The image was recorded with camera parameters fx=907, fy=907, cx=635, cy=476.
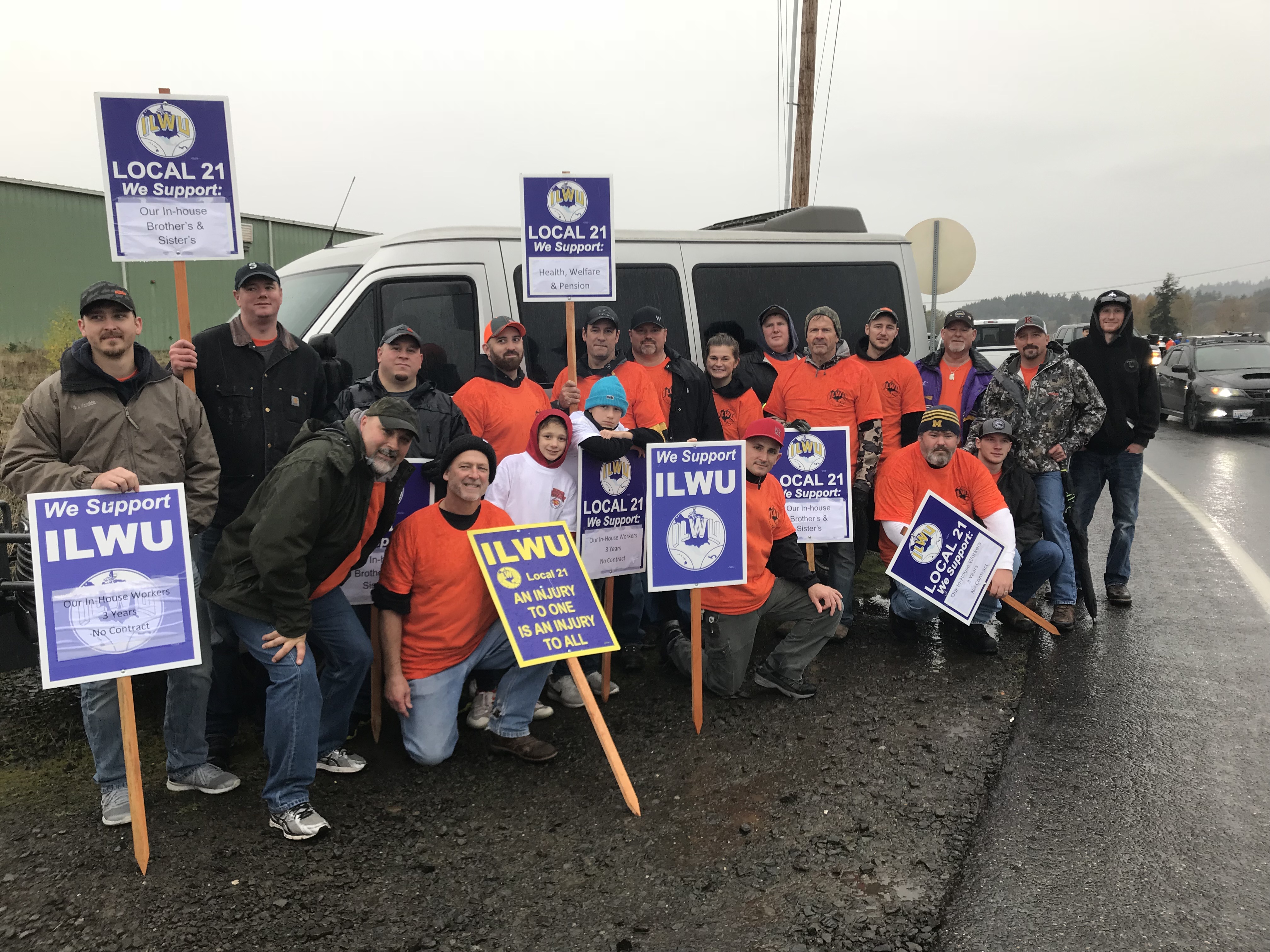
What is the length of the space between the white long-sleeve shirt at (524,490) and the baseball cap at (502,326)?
729 mm

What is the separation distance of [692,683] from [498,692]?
3.04 ft

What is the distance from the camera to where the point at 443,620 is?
4.03 m

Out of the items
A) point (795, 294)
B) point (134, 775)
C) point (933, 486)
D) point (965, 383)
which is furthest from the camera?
point (795, 294)

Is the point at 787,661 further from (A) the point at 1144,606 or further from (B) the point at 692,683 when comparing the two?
(A) the point at 1144,606

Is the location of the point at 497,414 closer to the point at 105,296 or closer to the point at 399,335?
the point at 399,335

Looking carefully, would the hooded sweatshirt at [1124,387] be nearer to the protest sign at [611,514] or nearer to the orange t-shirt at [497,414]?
the protest sign at [611,514]

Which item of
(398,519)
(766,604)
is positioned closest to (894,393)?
(766,604)

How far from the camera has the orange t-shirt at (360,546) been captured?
368cm

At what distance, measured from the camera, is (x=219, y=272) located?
3212 cm

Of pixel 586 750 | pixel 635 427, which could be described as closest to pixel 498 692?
pixel 586 750

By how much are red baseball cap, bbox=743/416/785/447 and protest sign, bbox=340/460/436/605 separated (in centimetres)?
169

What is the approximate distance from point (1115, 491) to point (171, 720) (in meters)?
5.91

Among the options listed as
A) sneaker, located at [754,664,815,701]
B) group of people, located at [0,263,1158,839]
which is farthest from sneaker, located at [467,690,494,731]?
sneaker, located at [754,664,815,701]

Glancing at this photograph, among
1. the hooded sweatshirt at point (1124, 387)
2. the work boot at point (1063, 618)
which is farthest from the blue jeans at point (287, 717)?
the hooded sweatshirt at point (1124, 387)
